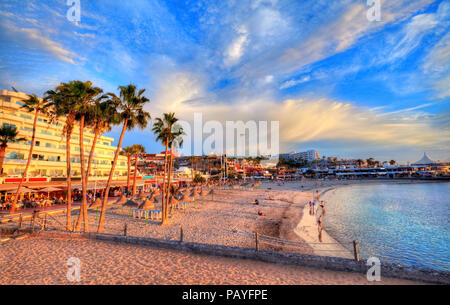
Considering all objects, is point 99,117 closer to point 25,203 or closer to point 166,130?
point 166,130

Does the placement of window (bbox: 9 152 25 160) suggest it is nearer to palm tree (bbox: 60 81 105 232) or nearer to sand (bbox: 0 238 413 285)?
palm tree (bbox: 60 81 105 232)

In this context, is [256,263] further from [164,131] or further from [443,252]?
[443,252]

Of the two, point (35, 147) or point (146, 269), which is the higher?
point (35, 147)

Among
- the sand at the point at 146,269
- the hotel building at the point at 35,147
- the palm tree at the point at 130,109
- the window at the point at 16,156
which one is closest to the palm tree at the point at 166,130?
the palm tree at the point at 130,109

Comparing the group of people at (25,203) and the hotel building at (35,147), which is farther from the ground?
the hotel building at (35,147)

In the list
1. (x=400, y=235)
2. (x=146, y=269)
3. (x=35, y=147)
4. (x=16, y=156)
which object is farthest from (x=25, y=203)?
(x=400, y=235)

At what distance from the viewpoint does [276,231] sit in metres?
17.5

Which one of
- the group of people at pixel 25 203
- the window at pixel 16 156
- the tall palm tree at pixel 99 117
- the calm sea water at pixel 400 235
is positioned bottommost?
the calm sea water at pixel 400 235

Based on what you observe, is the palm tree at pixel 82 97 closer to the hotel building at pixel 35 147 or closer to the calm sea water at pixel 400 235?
the hotel building at pixel 35 147

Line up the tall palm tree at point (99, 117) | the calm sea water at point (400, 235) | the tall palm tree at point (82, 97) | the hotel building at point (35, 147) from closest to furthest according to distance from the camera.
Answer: the tall palm tree at point (82, 97)
the calm sea water at point (400, 235)
the tall palm tree at point (99, 117)
the hotel building at point (35, 147)

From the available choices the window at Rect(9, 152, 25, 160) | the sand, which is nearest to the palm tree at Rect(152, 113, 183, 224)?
the sand

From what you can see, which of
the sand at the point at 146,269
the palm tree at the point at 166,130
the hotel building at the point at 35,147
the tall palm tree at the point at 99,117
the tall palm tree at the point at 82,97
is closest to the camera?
the sand at the point at 146,269
